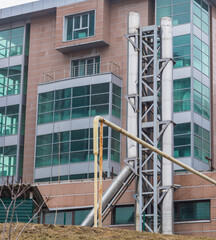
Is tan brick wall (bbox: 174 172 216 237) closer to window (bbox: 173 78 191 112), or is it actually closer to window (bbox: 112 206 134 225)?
window (bbox: 112 206 134 225)

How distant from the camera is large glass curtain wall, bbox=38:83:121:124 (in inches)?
2021

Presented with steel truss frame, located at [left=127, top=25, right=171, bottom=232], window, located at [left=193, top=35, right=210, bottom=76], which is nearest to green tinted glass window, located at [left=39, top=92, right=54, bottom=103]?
window, located at [left=193, top=35, right=210, bottom=76]

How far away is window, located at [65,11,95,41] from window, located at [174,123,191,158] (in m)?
12.6

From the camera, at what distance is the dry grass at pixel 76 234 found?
1864cm

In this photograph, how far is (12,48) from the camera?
201 feet

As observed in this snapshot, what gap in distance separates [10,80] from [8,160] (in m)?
8.12

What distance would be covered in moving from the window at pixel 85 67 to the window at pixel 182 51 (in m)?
7.63

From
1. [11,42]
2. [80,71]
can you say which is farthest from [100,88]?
[11,42]

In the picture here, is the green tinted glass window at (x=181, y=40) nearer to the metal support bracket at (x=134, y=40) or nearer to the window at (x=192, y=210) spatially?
the metal support bracket at (x=134, y=40)

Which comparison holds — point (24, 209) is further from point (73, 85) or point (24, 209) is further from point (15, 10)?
point (15, 10)

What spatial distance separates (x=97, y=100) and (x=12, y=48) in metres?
14.2

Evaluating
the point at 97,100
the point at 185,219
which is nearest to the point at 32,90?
the point at 97,100

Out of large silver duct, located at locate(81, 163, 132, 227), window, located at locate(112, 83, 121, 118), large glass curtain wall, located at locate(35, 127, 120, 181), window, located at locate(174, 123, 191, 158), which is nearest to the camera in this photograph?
large silver duct, located at locate(81, 163, 132, 227)

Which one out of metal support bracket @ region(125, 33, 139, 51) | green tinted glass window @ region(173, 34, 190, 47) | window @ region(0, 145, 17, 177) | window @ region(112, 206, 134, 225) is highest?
green tinted glass window @ region(173, 34, 190, 47)
